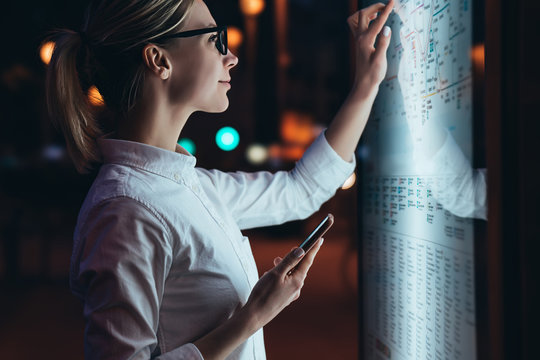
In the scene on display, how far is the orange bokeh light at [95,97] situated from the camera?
0.92 metres

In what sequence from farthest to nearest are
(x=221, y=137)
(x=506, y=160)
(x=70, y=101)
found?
(x=221, y=137)
(x=70, y=101)
(x=506, y=160)

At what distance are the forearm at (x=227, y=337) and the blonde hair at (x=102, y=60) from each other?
0.45m

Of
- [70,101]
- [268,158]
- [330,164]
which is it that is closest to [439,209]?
[330,164]

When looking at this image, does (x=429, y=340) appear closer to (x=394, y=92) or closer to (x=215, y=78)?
(x=394, y=92)

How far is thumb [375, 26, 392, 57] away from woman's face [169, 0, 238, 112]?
0.34 m

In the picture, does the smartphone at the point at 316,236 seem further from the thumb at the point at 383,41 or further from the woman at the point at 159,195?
the thumb at the point at 383,41

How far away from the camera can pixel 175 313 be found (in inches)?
29.9

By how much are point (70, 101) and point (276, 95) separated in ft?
23.4

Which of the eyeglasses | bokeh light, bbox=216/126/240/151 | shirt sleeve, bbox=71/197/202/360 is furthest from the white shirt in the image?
bokeh light, bbox=216/126/240/151

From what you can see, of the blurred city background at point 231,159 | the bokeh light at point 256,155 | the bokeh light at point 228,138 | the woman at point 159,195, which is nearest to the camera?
the woman at point 159,195

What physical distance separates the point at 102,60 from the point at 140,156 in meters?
0.21

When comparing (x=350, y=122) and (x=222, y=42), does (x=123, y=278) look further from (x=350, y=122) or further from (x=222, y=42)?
(x=350, y=122)

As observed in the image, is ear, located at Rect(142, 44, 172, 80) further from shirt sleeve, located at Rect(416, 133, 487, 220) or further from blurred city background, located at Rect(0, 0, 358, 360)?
shirt sleeve, located at Rect(416, 133, 487, 220)

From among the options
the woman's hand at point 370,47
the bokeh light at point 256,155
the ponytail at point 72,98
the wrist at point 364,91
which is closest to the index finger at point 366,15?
the woman's hand at point 370,47
